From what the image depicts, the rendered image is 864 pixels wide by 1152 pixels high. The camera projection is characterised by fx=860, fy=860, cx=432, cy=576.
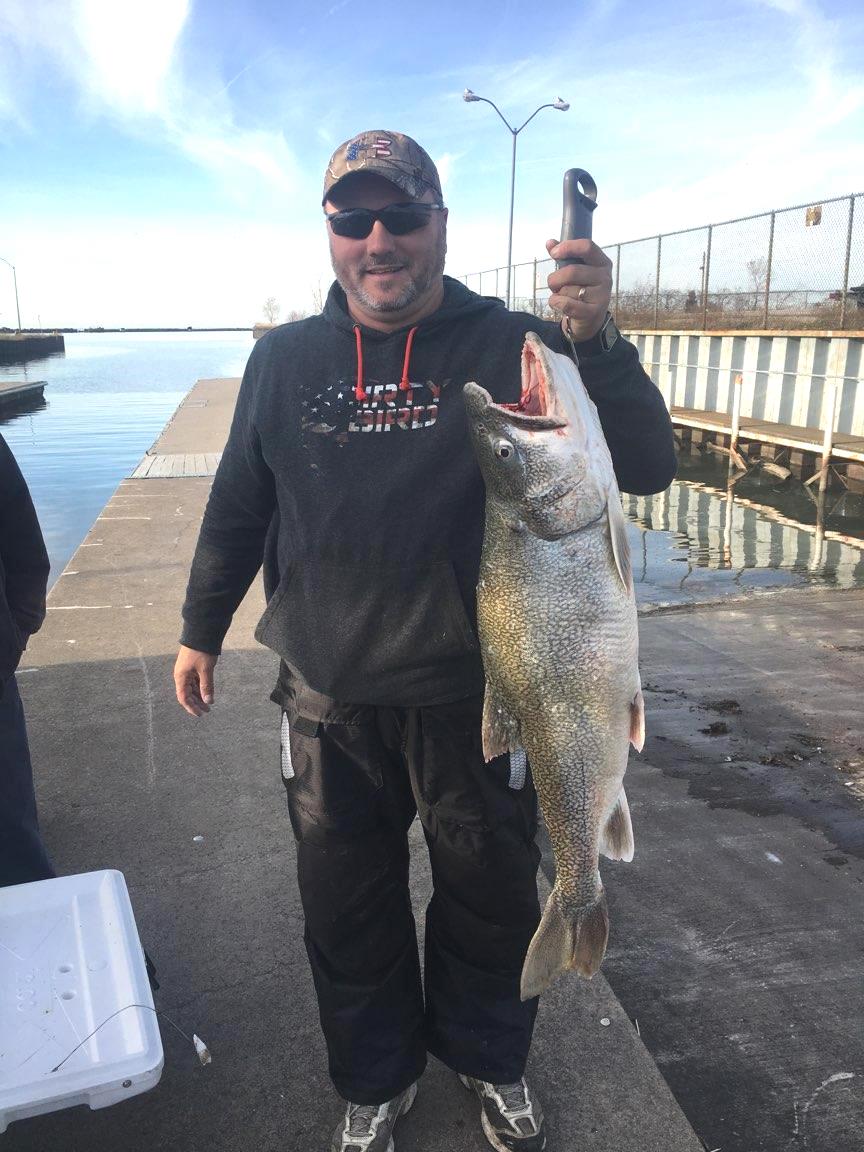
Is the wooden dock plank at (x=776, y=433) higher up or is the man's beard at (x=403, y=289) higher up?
the man's beard at (x=403, y=289)

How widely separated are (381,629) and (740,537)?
1432 centimetres

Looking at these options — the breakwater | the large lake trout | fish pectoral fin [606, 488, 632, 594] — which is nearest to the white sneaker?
the large lake trout

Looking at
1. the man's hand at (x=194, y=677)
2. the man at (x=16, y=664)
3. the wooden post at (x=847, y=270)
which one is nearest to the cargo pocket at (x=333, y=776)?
the man's hand at (x=194, y=677)

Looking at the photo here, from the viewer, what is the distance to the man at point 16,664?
2961mm

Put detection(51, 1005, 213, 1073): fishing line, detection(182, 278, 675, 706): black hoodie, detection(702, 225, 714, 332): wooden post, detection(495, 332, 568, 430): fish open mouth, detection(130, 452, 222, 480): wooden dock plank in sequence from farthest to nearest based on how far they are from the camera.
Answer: detection(702, 225, 714, 332): wooden post → detection(130, 452, 222, 480): wooden dock plank → detection(182, 278, 675, 706): black hoodie → detection(51, 1005, 213, 1073): fishing line → detection(495, 332, 568, 430): fish open mouth

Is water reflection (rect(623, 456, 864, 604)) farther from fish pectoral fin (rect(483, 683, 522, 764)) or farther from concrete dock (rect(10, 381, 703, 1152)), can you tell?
fish pectoral fin (rect(483, 683, 522, 764))

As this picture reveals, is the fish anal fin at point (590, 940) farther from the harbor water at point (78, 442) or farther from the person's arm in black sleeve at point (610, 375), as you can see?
the harbor water at point (78, 442)

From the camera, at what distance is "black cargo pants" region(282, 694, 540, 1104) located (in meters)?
2.38

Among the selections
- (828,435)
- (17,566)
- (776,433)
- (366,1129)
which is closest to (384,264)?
(17,566)

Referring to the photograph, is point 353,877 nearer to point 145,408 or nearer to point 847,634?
point 847,634

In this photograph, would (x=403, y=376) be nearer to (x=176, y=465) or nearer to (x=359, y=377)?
(x=359, y=377)

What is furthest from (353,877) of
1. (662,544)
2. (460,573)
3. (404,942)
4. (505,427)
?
(662,544)

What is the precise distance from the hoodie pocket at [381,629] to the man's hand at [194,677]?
62cm

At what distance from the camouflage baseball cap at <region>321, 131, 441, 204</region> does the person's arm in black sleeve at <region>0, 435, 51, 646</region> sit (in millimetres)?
1596
